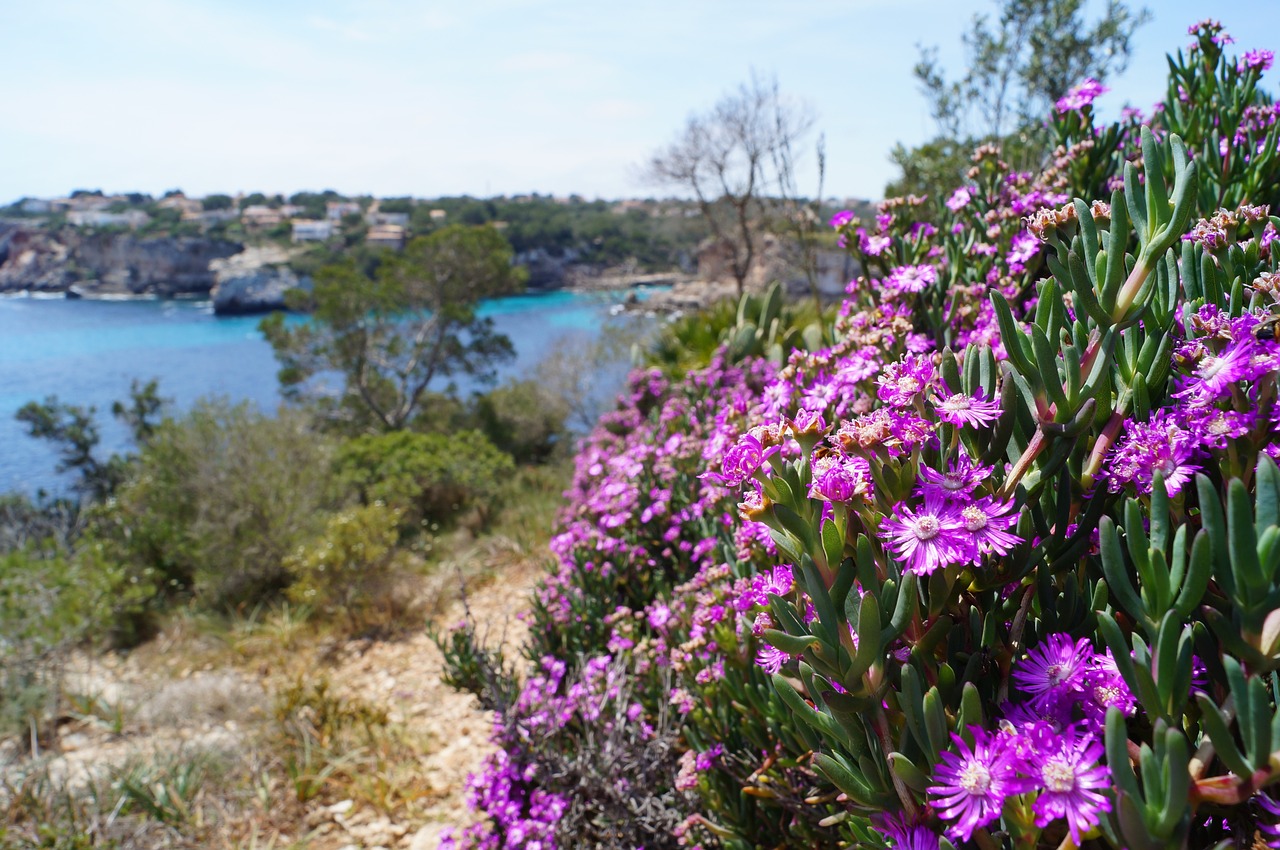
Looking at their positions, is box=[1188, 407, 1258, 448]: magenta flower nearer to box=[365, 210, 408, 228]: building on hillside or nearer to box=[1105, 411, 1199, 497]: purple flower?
box=[1105, 411, 1199, 497]: purple flower

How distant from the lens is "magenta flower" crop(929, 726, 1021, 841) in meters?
0.75

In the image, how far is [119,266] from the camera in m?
60.7

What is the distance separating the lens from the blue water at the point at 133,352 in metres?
19.4

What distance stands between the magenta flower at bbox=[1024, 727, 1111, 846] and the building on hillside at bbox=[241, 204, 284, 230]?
7881cm

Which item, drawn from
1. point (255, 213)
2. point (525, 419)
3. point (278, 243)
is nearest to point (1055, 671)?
point (525, 419)

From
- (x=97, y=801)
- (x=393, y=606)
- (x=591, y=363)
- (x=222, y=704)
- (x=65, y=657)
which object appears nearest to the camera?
(x=97, y=801)

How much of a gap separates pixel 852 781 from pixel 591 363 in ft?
45.4

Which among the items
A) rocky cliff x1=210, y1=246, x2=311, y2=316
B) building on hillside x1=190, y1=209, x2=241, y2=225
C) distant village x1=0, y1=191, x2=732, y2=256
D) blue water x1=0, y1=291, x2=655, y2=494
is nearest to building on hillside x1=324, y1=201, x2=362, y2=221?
distant village x1=0, y1=191, x2=732, y2=256

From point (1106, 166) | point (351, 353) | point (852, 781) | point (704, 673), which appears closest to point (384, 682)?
point (704, 673)

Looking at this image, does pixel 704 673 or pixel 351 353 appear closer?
pixel 704 673

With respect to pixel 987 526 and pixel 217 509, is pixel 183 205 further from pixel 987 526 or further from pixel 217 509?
pixel 987 526

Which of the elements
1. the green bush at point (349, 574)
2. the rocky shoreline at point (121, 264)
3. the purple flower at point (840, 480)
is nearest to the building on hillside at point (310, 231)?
the rocky shoreline at point (121, 264)

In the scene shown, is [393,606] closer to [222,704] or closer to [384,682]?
[384,682]

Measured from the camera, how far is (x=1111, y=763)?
67 centimetres
